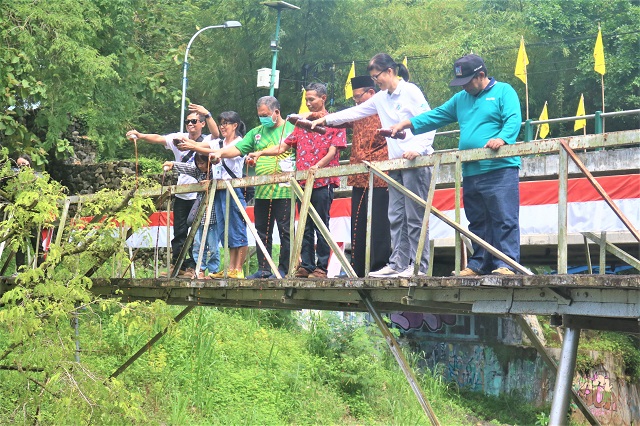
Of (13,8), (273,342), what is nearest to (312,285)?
(13,8)

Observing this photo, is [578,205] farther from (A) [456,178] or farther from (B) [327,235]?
(A) [456,178]

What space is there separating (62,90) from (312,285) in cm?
753

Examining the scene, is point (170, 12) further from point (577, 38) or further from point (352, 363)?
point (577, 38)

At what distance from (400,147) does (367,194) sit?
0.53 m

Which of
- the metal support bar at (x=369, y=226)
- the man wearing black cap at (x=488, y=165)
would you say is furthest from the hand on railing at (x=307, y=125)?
the man wearing black cap at (x=488, y=165)

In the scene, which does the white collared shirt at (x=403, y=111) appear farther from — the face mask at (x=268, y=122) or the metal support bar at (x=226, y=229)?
the metal support bar at (x=226, y=229)

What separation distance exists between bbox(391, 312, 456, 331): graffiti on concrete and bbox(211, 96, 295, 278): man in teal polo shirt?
11910 mm

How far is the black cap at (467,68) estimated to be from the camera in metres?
6.61

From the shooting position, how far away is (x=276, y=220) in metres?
8.63

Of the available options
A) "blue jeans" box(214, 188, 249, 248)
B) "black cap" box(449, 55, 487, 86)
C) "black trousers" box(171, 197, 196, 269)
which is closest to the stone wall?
"black trousers" box(171, 197, 196, 269)

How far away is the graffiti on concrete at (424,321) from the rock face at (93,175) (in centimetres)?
554

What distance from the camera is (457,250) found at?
6.56m

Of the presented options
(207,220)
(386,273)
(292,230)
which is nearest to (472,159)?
(386,273)

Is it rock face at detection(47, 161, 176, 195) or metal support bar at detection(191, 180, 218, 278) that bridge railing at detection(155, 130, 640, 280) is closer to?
metal support bar at detection(191, 180, 218, 278)
